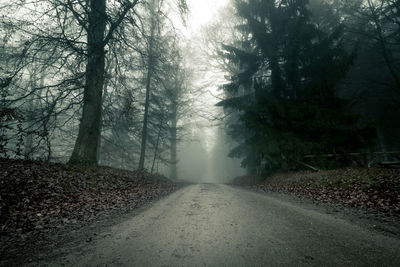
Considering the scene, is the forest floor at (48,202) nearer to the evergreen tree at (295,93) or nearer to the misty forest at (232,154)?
Answer: the misty forest at (232,154)

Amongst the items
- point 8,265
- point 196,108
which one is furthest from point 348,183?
point 196,108

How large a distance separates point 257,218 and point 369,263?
209cm

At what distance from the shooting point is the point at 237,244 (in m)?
2.82

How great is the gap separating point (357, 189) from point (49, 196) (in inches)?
368

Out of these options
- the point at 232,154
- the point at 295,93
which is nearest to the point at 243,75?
the point at 295,93

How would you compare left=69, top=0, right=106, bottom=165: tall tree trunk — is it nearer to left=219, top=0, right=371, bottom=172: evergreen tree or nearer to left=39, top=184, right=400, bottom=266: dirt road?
left=39, top=184, right=400, bottom=266: dirt road

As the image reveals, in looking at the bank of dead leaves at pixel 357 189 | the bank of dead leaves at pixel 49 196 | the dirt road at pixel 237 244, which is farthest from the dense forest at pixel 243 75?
the dirt road at pixel 237 244

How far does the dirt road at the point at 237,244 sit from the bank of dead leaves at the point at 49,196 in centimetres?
167

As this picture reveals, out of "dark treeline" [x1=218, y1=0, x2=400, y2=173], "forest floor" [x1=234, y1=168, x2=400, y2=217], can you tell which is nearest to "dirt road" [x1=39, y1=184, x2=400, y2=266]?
"forest floor" [x1=234, y1=168, x2=400, y2=217]

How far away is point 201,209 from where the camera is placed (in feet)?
16.6

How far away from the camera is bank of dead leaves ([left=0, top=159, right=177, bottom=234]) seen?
3.96 meters

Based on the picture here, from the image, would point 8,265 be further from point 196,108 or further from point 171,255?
point 196,108

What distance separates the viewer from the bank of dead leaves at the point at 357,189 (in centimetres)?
504

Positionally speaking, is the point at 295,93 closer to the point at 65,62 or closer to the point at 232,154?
the point at 232,154
